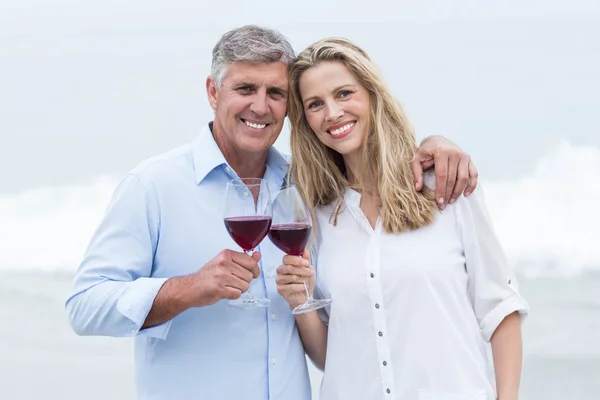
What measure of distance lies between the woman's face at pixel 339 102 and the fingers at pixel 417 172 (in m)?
0.22

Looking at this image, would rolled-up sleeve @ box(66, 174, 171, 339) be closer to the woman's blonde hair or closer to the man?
the man

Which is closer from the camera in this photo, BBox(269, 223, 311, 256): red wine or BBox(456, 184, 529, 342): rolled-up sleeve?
BBox(269, 223, 311, 256): red wine

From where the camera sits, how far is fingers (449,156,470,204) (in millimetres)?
2791

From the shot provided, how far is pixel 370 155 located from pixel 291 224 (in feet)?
2.00

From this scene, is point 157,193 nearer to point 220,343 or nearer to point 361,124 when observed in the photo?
point 220,343

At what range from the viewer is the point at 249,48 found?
2920 millimetres

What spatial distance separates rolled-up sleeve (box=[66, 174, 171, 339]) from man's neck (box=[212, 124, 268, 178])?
377 millimetres

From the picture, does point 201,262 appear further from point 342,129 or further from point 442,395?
point 442,395

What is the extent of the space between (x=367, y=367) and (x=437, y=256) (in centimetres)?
47

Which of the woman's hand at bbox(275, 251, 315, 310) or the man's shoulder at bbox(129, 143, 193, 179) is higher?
the man's shoulder at bbox(129, 143, 193, 179)

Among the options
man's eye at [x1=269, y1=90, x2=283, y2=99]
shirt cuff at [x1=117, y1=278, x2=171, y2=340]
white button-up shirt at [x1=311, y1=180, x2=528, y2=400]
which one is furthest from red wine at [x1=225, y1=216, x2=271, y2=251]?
man's eye at [x1=269, y1=90, x2=283, y2=99]

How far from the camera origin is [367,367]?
2799 millimetres

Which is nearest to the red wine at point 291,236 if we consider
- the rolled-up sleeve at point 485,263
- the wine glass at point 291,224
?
the wine glass at point 291,224

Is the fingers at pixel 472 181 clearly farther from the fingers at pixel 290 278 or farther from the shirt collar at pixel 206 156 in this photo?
the shirt collar at pixel 206 156
